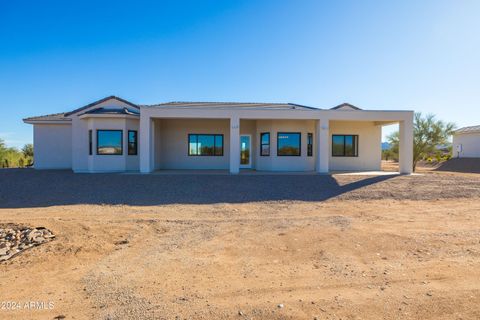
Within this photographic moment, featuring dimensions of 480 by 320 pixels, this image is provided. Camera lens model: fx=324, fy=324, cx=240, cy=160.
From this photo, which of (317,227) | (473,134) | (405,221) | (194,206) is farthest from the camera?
(473,134)

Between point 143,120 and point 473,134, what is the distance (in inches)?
1434

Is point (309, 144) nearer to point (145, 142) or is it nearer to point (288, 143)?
point (288, 143)

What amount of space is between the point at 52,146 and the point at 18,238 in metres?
15.6

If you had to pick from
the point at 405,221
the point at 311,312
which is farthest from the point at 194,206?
the point at 311,312

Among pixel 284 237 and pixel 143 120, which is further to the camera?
pixel 143 120

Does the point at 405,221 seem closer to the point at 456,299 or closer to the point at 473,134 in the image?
the point at 456,299

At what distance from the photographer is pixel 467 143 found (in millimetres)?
36781

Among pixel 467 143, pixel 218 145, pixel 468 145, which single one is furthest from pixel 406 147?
pixel 467 143

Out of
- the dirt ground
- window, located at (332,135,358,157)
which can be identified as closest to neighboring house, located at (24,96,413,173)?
window, located at (332,135,358,157)

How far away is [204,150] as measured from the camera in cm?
2084

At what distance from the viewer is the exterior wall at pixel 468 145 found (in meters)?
35.3

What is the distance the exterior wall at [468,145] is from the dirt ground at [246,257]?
28.3 metres
